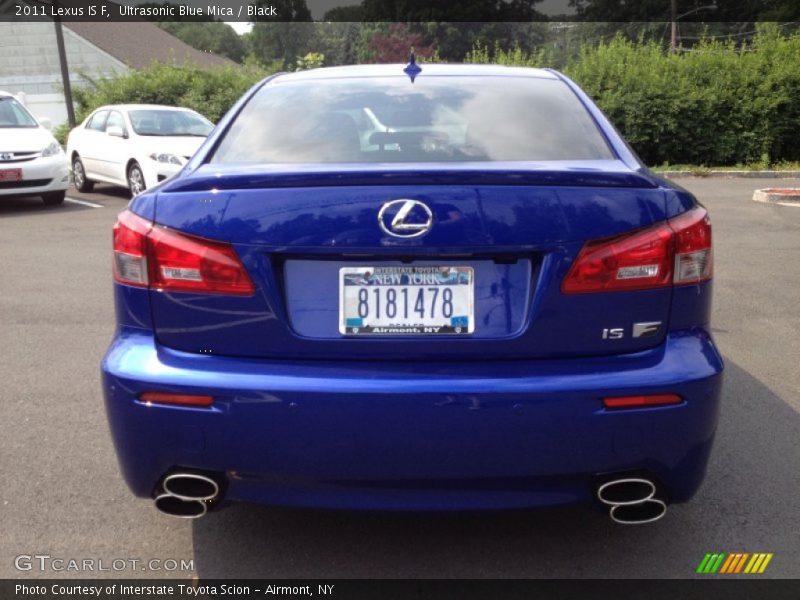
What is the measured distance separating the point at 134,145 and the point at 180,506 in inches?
435

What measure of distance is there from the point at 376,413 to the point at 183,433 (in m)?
0.56

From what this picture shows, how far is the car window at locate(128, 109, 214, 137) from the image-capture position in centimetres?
1327

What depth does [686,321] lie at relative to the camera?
8.38ft

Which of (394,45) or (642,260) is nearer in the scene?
(642,260)

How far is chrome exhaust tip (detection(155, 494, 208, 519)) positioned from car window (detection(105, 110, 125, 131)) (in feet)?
37.8

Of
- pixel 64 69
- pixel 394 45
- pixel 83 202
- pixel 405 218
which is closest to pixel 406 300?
pixel 405 218

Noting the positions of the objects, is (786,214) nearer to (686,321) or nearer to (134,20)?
(686,321)

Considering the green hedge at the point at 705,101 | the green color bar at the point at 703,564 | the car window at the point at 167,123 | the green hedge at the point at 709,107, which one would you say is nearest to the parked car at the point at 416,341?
the green color bar at the point at 703,564

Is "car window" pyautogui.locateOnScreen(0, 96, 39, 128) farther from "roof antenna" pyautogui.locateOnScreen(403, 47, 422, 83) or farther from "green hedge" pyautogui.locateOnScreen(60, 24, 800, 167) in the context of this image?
"green hedge" pyautogui.locateOnScreen(60, 24, 800, 167)

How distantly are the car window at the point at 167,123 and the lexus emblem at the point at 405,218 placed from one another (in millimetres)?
11523

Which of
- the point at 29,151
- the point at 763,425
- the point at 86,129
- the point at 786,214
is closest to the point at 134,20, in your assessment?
the point at 86,129

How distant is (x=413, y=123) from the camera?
126 inches

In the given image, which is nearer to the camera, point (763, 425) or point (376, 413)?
point (376, 413)

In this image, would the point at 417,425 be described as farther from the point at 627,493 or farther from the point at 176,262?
the point at 176,262
